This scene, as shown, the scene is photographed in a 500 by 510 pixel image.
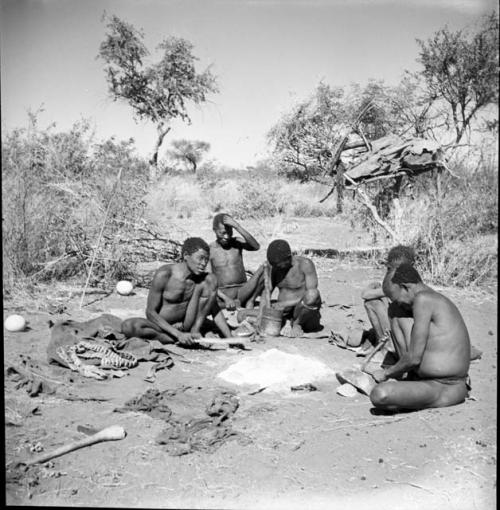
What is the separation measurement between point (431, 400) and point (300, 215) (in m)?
14.6

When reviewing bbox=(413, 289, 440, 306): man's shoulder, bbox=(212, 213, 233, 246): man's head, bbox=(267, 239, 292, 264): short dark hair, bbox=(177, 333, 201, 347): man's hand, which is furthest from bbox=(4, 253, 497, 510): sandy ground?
bbox=(212, 213, 233, 246): man's head

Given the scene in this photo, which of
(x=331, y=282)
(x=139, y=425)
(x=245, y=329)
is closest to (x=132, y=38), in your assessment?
(x=331, y=282)

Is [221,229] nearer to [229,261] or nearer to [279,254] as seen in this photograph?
[229,261]

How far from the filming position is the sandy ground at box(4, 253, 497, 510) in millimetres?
2867

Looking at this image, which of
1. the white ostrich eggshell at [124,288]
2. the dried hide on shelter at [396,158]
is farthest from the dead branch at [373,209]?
the white ostrich eggshell at [124,288]

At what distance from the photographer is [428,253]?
8.27 m

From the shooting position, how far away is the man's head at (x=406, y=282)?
3.76 m

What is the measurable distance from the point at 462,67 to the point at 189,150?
27242 mm

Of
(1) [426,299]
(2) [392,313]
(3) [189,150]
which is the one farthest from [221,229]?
(3) [189,150]

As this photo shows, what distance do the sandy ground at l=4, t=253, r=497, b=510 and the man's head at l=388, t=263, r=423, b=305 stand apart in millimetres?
786

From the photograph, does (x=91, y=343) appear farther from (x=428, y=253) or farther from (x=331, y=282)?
(x=428, y=253)

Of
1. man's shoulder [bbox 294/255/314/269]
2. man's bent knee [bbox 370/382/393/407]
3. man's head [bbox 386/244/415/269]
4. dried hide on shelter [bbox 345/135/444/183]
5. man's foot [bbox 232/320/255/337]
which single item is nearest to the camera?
man's bent knee [bbox 370/382/393/407]

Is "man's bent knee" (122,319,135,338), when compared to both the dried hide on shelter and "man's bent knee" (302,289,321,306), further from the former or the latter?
the dried hide on shelter

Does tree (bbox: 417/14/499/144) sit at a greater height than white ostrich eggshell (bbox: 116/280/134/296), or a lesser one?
greater
